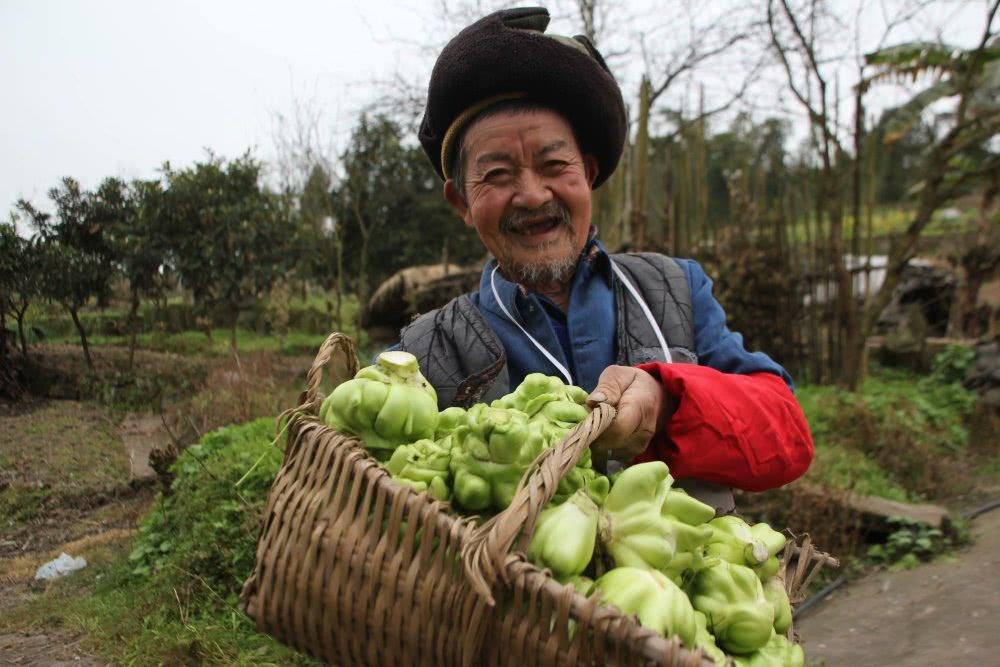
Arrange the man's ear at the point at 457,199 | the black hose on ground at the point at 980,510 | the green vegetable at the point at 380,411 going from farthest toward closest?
the black hose on ground at the point at 980,510 → the man's ear at the point at 457,199 → the green vegetable at the point at 380,411

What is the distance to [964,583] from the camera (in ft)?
15.5

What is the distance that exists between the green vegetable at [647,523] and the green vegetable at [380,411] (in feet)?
1.23

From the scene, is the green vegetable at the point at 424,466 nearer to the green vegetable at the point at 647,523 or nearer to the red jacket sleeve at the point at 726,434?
the green vegetable at the point at 647,523

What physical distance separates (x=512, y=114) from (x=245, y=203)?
580cm

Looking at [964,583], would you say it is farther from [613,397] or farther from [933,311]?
[933,311]

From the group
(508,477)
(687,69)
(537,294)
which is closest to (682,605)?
(508,477)

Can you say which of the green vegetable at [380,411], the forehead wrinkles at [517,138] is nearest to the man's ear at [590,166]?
the forehead wrinkles at [517,138]

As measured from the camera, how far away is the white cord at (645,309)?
6.63 ft

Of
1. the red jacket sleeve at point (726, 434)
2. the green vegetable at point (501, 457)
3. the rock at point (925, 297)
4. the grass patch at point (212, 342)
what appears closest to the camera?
the green vegetable at point (501, 457)

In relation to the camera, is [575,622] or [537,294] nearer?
[575,622]

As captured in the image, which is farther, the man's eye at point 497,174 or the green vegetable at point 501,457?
the man's eye at point 497,174

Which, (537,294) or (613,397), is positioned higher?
(537,294)

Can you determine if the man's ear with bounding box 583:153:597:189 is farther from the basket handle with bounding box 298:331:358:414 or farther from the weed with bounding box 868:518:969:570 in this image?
the weed with bounding box 868:518:969:570

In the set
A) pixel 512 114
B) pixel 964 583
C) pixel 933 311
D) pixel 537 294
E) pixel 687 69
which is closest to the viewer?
pixel 512 114
